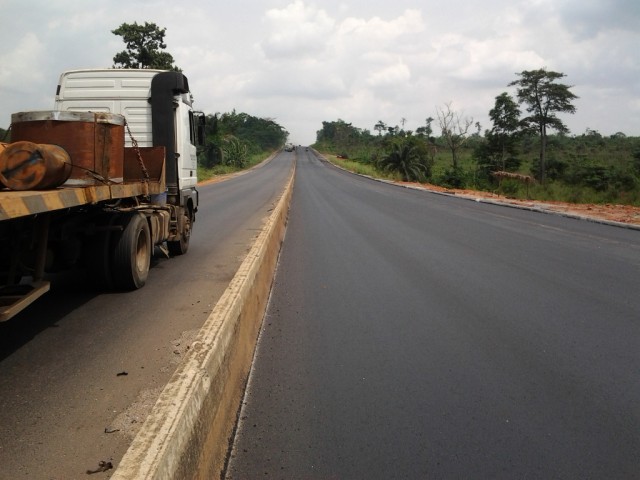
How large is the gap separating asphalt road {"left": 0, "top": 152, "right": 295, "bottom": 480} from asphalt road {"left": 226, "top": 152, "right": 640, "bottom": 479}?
769 mm

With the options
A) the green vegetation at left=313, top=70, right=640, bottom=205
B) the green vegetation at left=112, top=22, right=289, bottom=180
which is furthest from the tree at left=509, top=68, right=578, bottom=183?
the green vegetation at left=112, top=22, right=289, bottom=180

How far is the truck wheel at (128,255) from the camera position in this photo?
6.21 meters

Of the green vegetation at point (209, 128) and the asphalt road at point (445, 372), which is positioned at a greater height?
the green vegetation at point (209, 128)

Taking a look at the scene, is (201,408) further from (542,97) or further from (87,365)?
(542,97)

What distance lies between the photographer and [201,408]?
2721 millimetres

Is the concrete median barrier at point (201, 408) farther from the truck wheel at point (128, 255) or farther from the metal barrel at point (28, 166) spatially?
the truck wheel at point (128, 255)

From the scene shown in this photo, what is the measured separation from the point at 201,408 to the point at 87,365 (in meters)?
1.89

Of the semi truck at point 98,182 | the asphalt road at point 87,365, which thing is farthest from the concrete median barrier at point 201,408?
the semi truck at point 98,182

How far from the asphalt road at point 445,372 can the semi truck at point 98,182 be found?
2055 mm

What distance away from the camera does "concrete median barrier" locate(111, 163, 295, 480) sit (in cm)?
216

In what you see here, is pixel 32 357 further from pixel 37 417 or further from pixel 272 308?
pixel 272 308

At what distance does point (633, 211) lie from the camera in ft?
64.4

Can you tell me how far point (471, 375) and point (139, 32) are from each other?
33.0m

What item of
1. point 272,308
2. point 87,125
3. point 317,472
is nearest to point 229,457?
point 317,472
